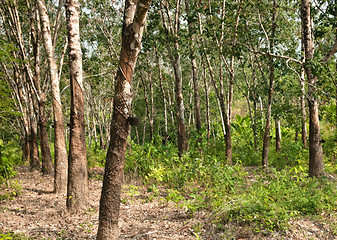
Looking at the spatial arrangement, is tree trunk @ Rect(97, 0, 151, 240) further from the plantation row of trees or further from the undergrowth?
the undergrowth

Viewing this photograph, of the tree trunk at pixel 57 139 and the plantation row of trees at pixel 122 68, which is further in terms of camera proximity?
the tree trunk at pixel 57 139

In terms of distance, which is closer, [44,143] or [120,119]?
[120,119]

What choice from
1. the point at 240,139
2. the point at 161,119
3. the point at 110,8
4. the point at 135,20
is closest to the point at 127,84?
the point at 135,20

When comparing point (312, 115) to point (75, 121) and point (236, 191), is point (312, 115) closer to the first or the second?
point (236, 191)

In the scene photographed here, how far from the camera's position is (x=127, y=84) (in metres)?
3.38

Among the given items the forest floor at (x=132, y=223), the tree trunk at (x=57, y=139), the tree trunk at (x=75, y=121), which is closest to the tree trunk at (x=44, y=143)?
the tree trunk at (x=57, y=139)

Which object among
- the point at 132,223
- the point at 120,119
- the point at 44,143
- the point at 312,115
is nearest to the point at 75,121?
the point at 132,223

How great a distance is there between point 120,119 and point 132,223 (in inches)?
113

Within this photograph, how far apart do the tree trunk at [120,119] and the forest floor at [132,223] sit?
1.35m

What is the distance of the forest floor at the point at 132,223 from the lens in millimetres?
4750

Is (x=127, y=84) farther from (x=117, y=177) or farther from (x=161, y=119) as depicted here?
(x=161, y=119)

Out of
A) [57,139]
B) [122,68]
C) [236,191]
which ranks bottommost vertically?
[236,191]

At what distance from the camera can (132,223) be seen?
211 inches

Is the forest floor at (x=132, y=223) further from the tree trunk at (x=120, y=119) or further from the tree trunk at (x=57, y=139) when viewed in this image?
the tree trunk at (x=120, y=119)
